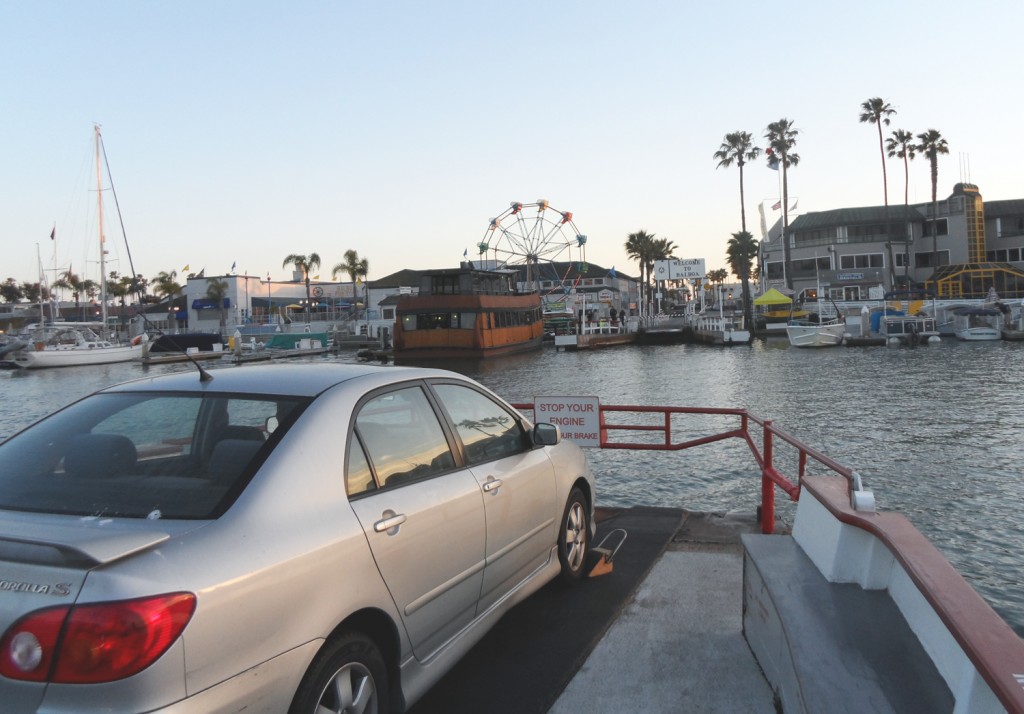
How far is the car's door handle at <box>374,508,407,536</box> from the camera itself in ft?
9.82

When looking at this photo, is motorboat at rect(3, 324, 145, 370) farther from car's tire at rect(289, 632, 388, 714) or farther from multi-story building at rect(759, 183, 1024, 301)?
car's tire at rect(289, 632, 388, 714)

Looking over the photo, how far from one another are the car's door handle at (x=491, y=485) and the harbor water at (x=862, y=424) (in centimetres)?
589

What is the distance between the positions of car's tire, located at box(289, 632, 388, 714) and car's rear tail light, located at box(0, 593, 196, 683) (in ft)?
2.09

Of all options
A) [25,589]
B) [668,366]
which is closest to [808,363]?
[668,366]

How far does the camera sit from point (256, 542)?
245 cm

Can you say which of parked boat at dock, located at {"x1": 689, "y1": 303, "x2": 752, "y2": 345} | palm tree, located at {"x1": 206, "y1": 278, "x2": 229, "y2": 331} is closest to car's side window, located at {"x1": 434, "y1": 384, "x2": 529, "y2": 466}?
parked boat at dock, located at {"x1": 689, "y1": 303, "x2": 752, "y2": 345}

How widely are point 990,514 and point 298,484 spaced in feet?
37.4

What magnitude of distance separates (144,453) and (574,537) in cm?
302

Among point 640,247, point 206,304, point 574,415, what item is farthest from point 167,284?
point 574,415

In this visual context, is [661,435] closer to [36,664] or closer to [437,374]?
[437,374]

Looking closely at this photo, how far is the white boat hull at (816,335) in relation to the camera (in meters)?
52.6

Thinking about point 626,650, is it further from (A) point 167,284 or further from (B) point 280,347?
(A) point 167,284

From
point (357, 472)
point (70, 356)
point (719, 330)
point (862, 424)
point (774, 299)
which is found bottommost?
point (862, 424)

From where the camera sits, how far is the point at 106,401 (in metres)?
3.36
